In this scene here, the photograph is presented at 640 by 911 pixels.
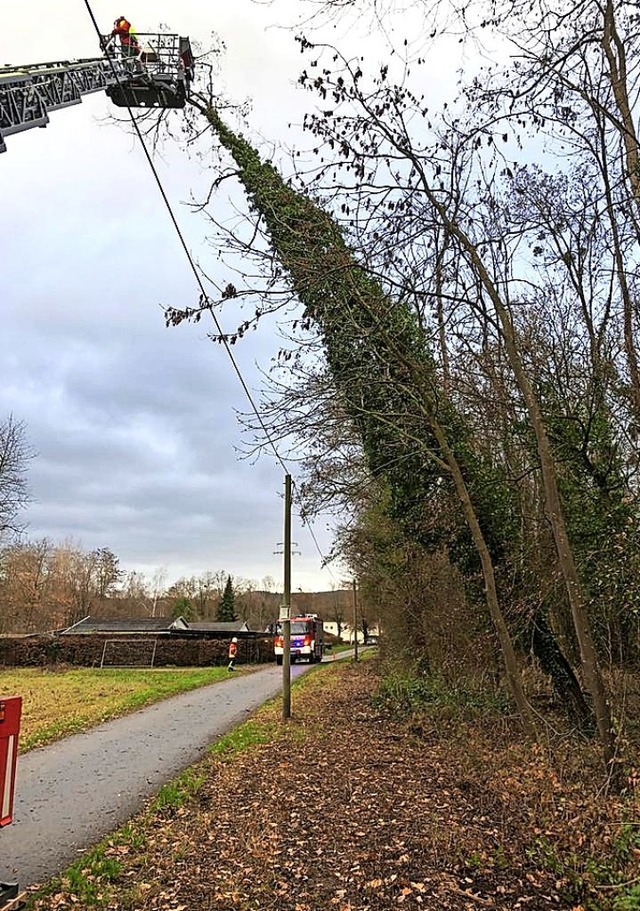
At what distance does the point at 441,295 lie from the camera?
8266mm

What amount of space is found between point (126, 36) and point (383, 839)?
37.5ft

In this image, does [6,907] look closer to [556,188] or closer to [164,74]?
[556,188]

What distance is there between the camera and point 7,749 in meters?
4.58

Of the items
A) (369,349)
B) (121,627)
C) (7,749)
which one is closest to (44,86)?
(369,349)

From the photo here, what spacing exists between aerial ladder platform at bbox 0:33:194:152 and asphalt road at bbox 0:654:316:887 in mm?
8224

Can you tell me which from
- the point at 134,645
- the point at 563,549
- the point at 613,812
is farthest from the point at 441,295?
the point at 134,645

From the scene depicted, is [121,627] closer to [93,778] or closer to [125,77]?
[93,778]

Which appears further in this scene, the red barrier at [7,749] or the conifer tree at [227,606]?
the conifer tree at [227,606]

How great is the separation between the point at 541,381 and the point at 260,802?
7.30 m

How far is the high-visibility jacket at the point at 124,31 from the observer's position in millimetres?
10172

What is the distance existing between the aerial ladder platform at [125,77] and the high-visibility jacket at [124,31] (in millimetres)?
168

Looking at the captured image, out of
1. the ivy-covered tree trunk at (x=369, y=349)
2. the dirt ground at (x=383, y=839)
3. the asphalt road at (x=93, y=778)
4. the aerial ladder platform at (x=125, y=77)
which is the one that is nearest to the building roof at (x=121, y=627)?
the asphalt road at (x=93, y=778)

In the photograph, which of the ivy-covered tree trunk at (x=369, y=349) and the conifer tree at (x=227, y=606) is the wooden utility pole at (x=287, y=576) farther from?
the conifer tree at (x=227, y=606)

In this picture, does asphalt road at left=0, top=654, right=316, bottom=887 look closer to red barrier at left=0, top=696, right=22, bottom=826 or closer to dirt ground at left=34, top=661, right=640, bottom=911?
dirt ground at left=34, top=661, right=640, bottom=911
